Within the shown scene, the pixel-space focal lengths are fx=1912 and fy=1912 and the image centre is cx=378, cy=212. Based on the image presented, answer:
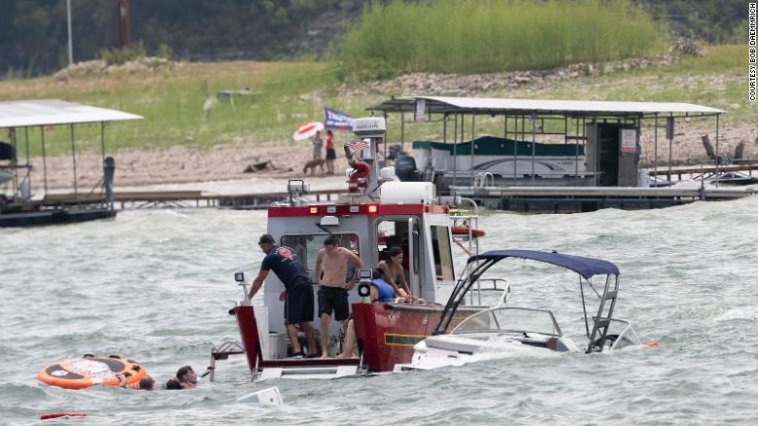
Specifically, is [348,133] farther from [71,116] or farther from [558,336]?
[558,336]

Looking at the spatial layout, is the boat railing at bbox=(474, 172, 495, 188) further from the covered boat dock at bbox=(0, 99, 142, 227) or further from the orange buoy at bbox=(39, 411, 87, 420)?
the orange buoy at bbox=(39, 411, 87, 420)

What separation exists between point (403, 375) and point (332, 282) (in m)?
1.32

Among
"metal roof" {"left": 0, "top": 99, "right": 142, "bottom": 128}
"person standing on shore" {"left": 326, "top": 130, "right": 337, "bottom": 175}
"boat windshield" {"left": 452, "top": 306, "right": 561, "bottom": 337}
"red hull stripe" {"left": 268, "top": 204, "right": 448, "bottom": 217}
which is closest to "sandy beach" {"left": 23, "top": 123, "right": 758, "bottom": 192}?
"person standing on shore" {"left": 326, "top": 130, "right": 337, "bottom": 175}

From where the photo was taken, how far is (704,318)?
25.4 metres

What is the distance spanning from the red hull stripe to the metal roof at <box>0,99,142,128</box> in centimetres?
2358

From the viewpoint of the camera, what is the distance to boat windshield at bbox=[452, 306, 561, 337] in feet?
68.9

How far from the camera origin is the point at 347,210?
21250 mm

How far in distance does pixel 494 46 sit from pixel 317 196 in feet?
52.0

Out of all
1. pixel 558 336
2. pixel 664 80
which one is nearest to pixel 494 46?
pixel 664 80

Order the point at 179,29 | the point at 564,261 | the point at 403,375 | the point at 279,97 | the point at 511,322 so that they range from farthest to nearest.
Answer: the point at 179,29, the point at 279,97, the point at 511,322, the point at 564,261, the point at 403,375

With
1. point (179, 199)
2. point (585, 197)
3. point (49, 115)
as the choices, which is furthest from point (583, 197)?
point (49, 115)

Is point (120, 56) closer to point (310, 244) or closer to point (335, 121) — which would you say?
point (335, 121)

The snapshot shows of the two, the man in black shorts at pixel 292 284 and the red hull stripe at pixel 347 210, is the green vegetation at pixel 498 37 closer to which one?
the red hull stripe at pixel 347 210

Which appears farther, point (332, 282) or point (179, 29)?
point (179, 29)
